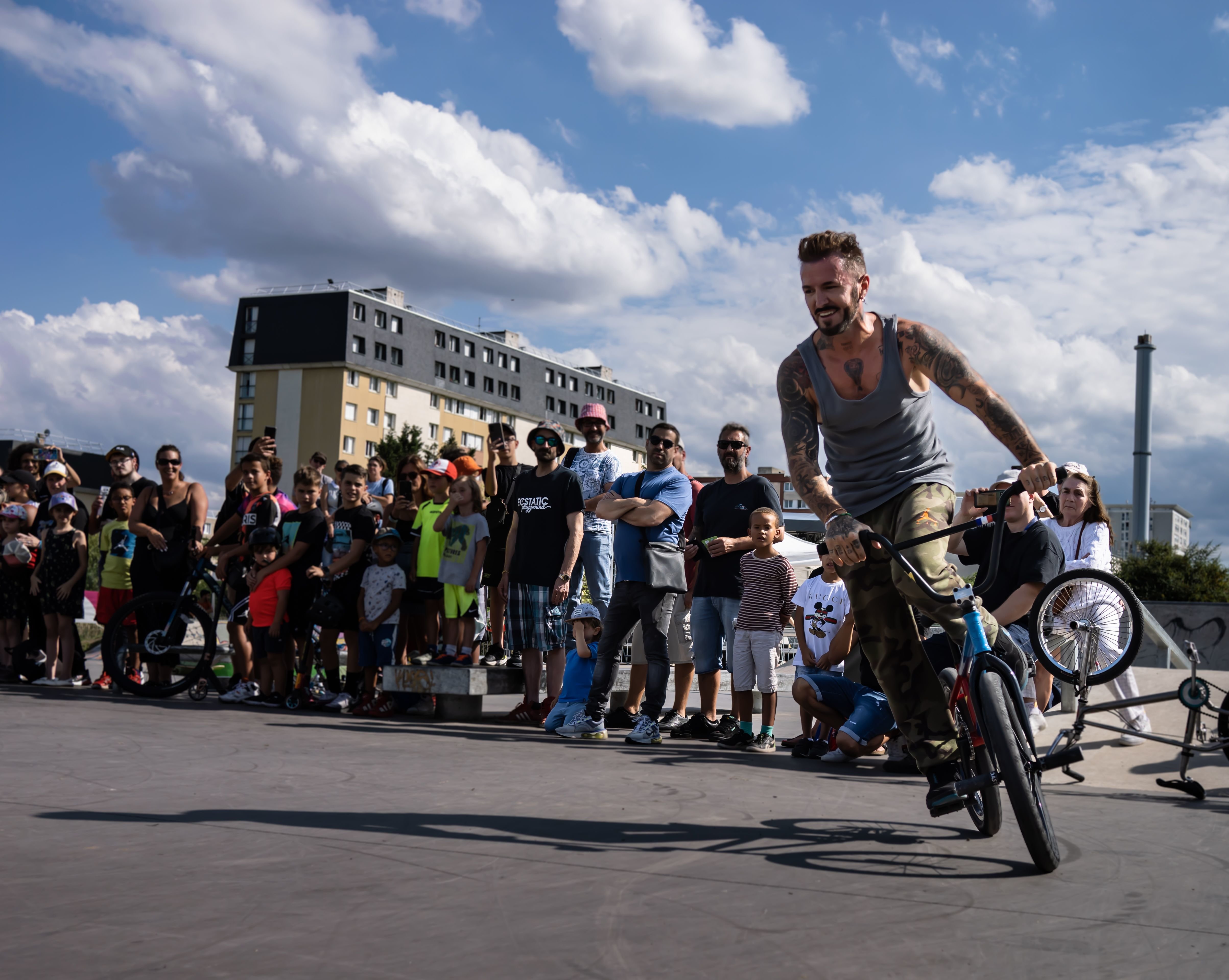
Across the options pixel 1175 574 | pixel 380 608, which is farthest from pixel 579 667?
pixel 1175 574

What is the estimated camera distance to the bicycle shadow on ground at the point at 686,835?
3637 mm

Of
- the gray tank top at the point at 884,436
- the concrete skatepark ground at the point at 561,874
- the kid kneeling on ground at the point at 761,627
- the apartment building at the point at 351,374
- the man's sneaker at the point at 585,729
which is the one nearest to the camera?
the concrete skatepark ground at the point at 561,874

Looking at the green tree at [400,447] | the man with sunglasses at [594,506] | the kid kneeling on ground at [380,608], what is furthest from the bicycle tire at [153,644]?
the green tree at [400,447]

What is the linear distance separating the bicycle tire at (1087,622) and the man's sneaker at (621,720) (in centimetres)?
351

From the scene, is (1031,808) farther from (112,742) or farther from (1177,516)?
(1177,516)

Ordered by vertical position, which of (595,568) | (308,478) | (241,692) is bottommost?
(241,692)

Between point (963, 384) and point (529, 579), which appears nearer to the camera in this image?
point (963, 384)

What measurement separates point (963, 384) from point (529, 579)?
4987 mm

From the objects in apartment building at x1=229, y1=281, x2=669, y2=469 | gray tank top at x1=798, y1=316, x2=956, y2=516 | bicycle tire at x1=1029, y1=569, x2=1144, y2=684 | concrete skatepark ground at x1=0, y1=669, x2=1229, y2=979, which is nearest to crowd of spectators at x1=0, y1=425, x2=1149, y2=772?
bicycle tire at x1=1029, y1=569, x2=1144, y2=684

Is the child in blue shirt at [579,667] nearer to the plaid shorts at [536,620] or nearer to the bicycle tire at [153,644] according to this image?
the plaid shorts at [536,620]

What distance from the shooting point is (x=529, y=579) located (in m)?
Result: 8.61

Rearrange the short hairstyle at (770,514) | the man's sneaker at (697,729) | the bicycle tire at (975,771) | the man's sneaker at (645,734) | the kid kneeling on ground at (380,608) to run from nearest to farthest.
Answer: the bicycle tire at (975,771) < the man's sneaker at (645,734) < the man's sneaker at (697,729) < the short hairstyle at (770,514) < the kid kneeling on ground at (380,608)

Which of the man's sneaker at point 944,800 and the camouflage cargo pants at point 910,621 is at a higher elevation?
the camouflage cargo pants at point 910,621

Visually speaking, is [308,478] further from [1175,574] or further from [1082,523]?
[1175,574]
